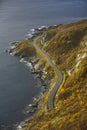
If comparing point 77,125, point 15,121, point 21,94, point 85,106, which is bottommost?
point 77,125

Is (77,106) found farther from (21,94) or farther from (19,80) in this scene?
(19,80)

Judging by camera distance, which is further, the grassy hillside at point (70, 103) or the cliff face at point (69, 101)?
the cliff face at point (69, 101)

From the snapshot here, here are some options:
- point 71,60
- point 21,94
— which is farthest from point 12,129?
point 71,60

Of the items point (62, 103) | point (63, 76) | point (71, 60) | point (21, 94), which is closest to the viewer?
point (62, 103)

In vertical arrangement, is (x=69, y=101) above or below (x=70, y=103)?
above

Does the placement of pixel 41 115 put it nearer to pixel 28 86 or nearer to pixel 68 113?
pixel 68 113

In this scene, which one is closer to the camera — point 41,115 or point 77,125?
point 77,125

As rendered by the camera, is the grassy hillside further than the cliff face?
No

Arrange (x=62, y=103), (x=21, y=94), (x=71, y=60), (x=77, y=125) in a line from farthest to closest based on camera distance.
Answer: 1. (x=71, y=60)
2. (x=21, y=94)
3. (x=62, y=103)
4. (x=77, y=125)

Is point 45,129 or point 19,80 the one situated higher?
point 19,80

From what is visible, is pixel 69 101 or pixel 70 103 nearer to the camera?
pixel 70 103
